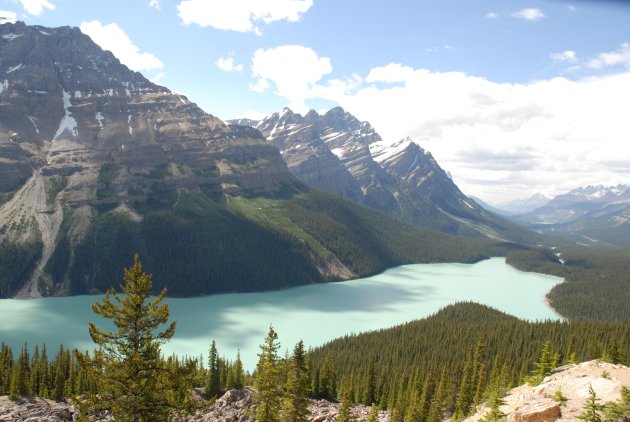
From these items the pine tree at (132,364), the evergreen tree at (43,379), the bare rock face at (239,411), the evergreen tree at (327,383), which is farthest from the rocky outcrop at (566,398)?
the evergreen tree at (43,379)

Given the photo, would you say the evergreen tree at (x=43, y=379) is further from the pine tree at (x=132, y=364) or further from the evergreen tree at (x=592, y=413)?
the evergreen tree at (x=592, y=413)

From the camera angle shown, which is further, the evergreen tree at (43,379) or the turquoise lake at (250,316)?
the turquoise lake at (250,316)

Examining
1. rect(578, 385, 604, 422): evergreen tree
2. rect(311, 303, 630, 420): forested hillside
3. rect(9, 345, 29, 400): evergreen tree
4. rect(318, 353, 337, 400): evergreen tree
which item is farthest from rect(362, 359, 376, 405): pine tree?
rect(578, 385, 604, 422): evergreen tree

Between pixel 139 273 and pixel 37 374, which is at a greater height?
pixel 139 273

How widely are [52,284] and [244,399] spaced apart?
458 ft

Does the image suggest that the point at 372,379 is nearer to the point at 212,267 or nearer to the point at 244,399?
the point at 244,399

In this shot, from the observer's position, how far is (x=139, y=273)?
70.4 feet

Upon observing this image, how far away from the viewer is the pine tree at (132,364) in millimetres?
20406

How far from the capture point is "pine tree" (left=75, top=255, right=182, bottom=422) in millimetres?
20406

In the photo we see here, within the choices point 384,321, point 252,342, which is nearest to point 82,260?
point 252,342

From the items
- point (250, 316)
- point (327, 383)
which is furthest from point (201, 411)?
point (250, 316)

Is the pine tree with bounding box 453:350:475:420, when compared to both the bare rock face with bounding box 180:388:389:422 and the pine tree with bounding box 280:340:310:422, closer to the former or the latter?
the bare rock face with bounding box 180:388:389:422

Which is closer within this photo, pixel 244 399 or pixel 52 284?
pixel 244 399

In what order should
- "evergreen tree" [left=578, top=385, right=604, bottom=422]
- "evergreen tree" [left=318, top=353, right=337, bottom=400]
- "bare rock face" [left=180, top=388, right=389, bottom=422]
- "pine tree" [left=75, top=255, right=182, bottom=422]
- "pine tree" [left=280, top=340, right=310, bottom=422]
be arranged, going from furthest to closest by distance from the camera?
"evergreen tree" [left=318, top=353, right=337, bottom=400]
"bare rock face" [left=180, top=388, right=389, bottom=422]
"pine tree" [left=280, top=340, right=310, bottom=422]
"pine tree" [left=75, top=255, right=182, bottom=422]
"evergreen tree" [left=578, top=385, right=604, bottom=422]
